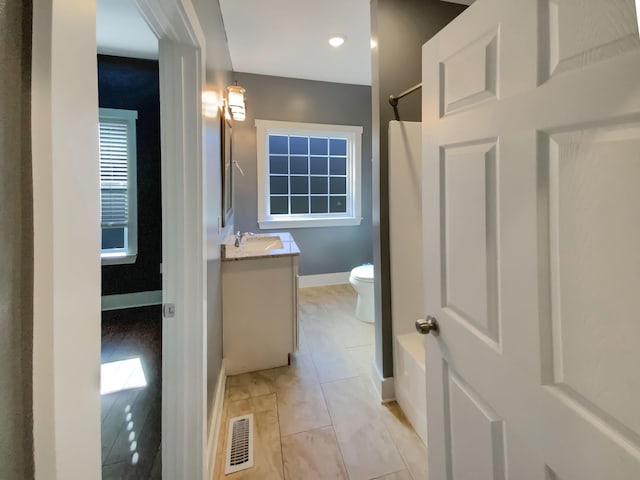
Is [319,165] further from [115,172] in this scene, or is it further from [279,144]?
[115,172]

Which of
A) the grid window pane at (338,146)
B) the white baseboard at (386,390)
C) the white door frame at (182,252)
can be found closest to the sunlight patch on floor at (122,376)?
the white door frame at (182,252)

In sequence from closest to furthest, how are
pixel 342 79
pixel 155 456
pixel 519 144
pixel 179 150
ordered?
pixel 519 144 → pixel 179 150 → pixel 155 456 → pixel 342 79

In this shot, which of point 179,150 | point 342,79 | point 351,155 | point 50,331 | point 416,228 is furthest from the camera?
point 351,155

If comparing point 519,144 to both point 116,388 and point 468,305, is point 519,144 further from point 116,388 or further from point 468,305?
point 116,388

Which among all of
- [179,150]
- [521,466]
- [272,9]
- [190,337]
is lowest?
[521,466]

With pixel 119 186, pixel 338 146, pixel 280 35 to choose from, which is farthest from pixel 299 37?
pixel 119 186

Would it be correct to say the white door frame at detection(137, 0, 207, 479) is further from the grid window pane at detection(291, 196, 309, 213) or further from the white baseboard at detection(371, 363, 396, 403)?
the grid window pane at detection(291, 196, 309, 213)

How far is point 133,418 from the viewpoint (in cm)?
167

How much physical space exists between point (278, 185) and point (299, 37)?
1763 millimetres

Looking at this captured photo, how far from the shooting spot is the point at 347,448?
151 cm

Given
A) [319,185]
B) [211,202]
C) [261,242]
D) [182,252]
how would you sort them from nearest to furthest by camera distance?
[182,252] < [211,202] < [261,242] < [319,185]

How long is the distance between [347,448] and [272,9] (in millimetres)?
2881

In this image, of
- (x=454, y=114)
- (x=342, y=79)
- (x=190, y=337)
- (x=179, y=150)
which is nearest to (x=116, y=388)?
(x=190, y=337)

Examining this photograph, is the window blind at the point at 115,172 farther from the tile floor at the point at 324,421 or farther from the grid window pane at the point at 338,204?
the grid window pane at the point at 338,204
